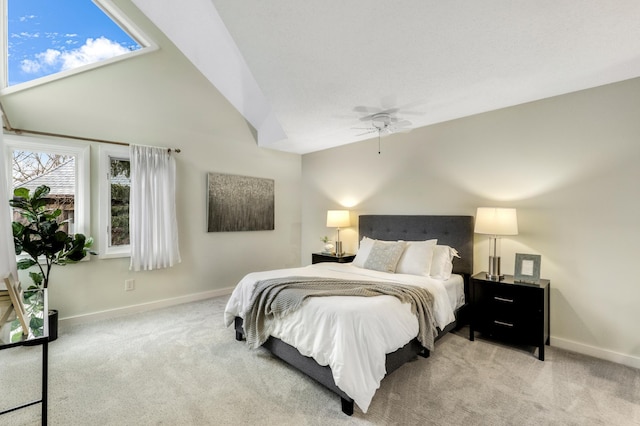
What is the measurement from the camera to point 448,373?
7.72ft

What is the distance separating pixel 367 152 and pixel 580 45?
270cm

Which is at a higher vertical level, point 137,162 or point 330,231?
point 137,162

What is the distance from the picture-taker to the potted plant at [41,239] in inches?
111

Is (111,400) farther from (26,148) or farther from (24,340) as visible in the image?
(26,148)

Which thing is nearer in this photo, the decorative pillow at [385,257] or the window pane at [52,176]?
the window pane at [52,176]

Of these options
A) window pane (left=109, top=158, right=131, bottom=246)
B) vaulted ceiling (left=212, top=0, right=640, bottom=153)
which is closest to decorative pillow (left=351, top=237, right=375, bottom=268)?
vaulted ceiling (left=212, top=0, right=640, bottom=153)

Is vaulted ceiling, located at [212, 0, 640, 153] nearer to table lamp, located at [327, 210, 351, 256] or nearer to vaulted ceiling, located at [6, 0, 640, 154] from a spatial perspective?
vaulted ceiling, located at [6, 0, 640, 154]

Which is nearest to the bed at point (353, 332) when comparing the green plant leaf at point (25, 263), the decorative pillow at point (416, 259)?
the decorative pillow at point (416, 259)

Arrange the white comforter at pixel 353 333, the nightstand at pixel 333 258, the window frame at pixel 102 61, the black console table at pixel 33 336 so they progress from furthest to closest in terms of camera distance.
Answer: the nightstand at pixel 333 258
the window frame at pixel 102 61
the white comforter at pixel 353 333
the black console table at pixel 33 336

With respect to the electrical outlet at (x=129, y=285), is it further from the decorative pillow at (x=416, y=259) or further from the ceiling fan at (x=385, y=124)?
the ceiling fan at (x=385, y=124)

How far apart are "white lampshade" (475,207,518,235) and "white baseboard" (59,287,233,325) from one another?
3701 millimetres

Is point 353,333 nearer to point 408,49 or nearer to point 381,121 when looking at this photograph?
point 408,49

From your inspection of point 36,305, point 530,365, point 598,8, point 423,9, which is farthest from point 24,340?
point 598,8

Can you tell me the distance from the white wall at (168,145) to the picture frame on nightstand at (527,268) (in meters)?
3.62
